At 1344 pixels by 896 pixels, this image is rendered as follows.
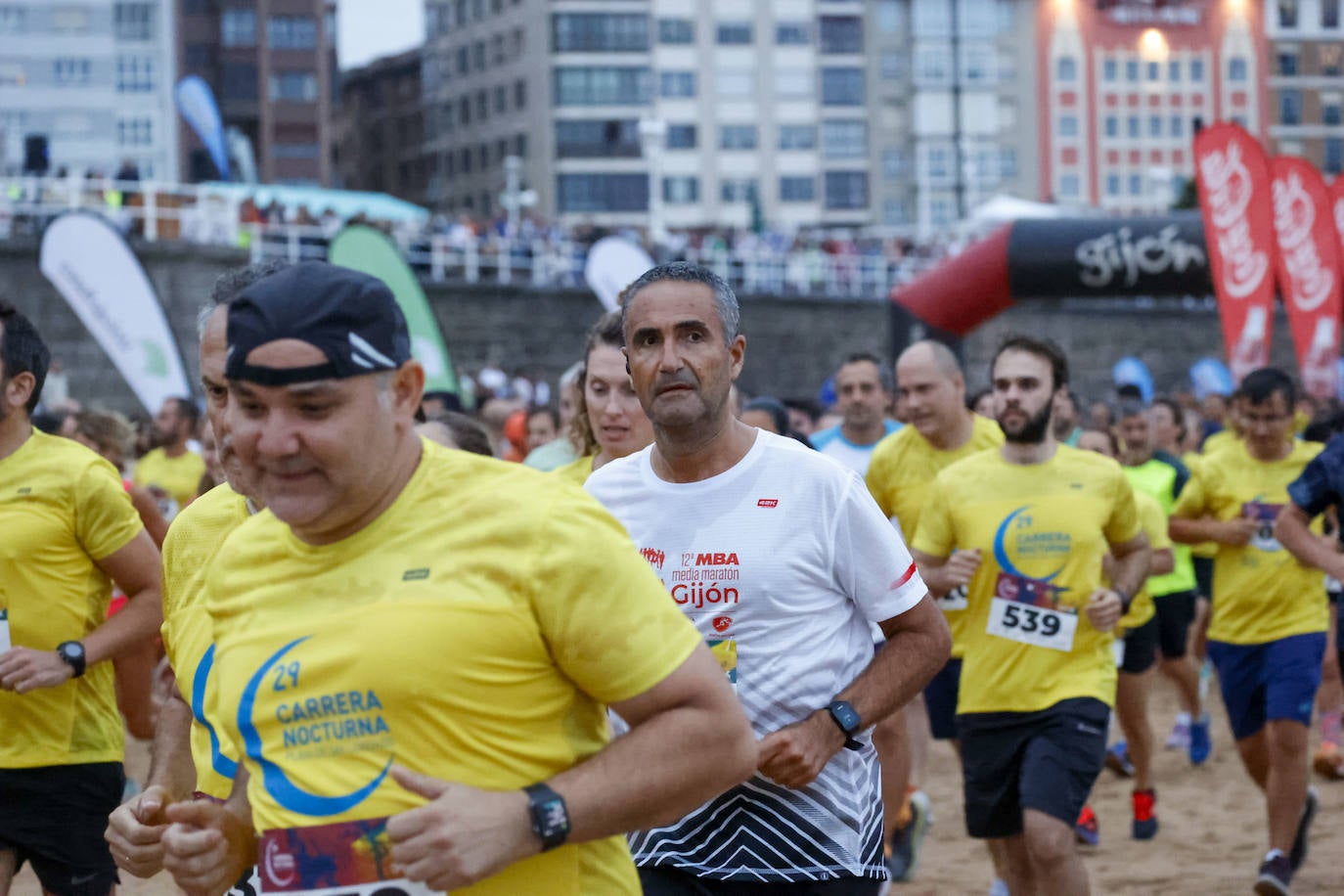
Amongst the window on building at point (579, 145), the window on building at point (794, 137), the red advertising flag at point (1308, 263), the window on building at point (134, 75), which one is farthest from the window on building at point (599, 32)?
the red advertising flag at point (1308, 263)

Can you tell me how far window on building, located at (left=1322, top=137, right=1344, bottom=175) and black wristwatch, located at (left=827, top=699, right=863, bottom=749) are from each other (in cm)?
9721

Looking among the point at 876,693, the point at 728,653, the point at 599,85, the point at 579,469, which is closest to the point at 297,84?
the point at 599,85

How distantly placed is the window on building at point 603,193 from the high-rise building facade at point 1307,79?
34.8 m

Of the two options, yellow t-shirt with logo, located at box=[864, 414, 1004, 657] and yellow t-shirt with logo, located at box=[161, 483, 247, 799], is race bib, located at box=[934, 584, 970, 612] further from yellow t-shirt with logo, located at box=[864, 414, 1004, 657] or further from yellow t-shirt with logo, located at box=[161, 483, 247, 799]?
yellow t-shirt with logo, located at box=[161, 483, 247, 799]

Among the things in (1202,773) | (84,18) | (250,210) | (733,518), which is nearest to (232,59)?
(84,18)

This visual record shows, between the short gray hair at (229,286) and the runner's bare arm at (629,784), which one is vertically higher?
the short gray hair at (229,286)

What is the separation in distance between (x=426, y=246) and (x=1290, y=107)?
71.8 m

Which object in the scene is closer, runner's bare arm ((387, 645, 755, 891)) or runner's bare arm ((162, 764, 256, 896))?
runner's bare arm ((387, 645, 755, 891))

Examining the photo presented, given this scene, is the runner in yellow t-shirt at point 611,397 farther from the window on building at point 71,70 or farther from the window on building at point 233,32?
the window on building at point 233,32

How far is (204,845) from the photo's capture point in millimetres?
2492

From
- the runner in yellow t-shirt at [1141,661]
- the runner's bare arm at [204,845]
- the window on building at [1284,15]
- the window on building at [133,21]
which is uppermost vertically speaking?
the window on building at [1284,15]

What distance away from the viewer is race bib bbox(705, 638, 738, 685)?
12.0ft

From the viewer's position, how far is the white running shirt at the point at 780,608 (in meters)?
3.66

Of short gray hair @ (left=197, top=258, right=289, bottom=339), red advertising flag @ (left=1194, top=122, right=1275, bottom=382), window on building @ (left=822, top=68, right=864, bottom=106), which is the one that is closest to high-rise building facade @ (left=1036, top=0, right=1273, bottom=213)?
window on building @ (left=822, top=68, right=864, bottom=106)
